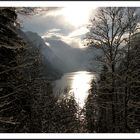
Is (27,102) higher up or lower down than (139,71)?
lower down

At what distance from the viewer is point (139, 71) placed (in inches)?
378

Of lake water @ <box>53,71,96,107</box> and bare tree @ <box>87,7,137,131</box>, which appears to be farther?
lake water @ <box>53,71,96,107</box>

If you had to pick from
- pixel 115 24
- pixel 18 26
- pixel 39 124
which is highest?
pixel 115 24

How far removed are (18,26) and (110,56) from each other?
3588 millimetres

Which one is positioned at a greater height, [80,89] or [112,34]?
[80,89]

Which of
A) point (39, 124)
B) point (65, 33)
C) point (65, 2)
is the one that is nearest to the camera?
point (65, 2)

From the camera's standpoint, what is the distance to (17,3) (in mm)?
7047

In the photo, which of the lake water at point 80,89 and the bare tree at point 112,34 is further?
the lake water at point 80,89

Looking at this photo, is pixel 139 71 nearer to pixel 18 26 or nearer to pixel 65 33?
pixel 65 33

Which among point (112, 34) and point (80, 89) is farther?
point (80, 89)

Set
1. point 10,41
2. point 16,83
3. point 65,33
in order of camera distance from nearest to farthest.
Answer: point 10,41
point 16,83
point 65,33

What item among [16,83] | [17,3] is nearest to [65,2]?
[17,3]

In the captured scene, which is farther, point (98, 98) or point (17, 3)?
point (98, 98)

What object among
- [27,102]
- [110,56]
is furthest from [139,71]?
[27,102]
